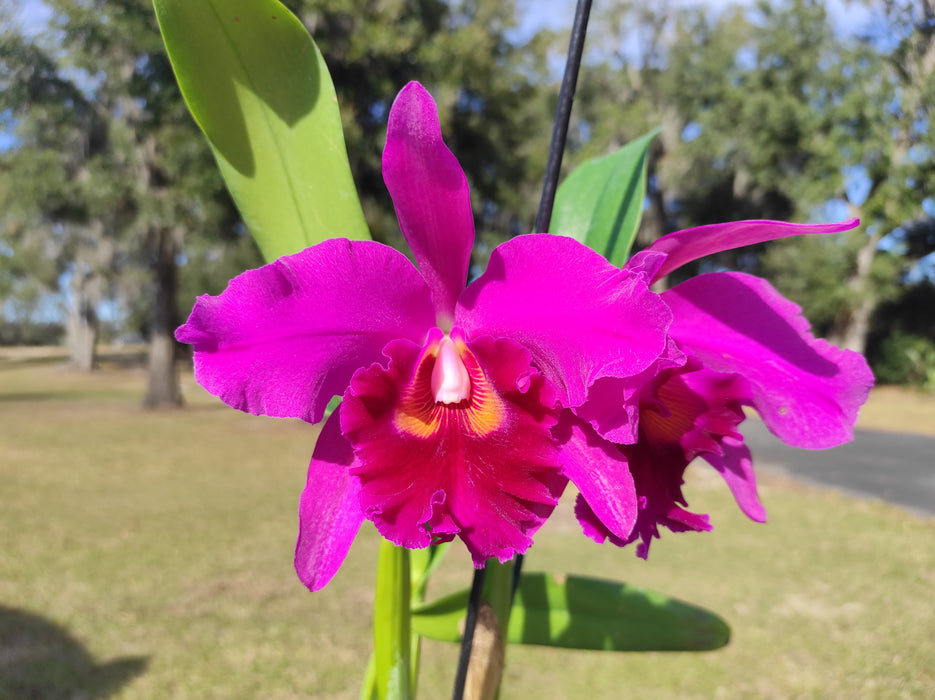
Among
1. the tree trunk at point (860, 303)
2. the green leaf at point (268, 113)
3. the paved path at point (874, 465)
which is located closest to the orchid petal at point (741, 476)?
the green leaf at point (268, 113)

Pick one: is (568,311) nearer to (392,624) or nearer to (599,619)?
(392,624)

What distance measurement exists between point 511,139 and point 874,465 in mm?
6335

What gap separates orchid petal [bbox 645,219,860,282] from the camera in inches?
17.0

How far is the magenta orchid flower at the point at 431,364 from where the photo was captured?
449mm

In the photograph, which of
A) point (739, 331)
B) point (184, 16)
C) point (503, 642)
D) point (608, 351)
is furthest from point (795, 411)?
point (184, 16)

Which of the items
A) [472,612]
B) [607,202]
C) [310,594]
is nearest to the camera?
[472,612]

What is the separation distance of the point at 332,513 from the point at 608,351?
246 millimetres

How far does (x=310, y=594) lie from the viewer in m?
3.41

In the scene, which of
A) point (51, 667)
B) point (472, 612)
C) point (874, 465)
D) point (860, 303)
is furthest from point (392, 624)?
point (860, 303)

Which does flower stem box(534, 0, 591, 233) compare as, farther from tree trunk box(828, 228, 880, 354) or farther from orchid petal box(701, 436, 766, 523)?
tree trunk box(828, 228, 880, 354)

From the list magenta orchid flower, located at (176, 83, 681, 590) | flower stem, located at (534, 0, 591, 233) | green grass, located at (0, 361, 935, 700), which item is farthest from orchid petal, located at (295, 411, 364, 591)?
green grass, located at (0, 361, 935, 700)

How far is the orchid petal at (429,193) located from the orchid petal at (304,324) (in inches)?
1.2

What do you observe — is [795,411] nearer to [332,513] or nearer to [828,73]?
[332,513]

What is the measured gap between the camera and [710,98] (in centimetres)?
1585
